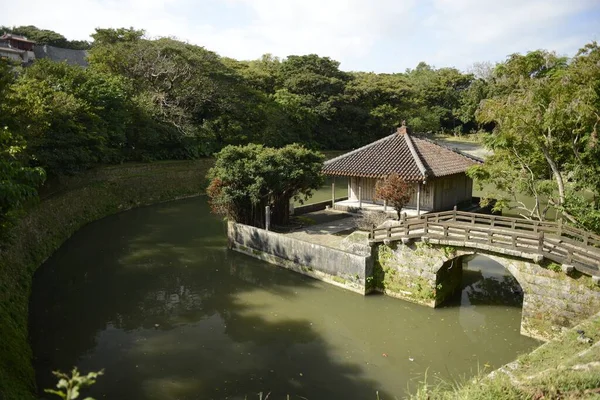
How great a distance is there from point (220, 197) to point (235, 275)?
385cm

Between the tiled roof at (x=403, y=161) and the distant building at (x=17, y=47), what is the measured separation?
51.1m

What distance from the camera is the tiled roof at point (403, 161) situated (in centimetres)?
2266

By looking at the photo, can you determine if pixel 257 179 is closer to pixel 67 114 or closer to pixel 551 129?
pixel 551 129

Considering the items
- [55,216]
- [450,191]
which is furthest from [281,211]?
[55,216]

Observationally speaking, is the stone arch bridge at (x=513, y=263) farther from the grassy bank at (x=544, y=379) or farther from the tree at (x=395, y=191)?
the tree at (x=395, y=191)

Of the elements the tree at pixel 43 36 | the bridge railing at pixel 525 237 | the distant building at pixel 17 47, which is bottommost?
the bridge railing at pixel 525 237

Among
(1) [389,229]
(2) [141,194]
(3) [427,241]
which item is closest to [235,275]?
(1) [389,229]

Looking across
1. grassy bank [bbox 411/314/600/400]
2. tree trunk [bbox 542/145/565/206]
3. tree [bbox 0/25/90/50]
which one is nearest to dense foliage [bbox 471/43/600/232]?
tree trunk [bbox 542/145/565/206]

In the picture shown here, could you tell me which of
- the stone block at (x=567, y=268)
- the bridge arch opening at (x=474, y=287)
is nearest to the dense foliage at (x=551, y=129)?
the bridge arch opening at (x=474, y=287)

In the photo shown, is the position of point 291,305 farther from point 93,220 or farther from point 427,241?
point 93,220

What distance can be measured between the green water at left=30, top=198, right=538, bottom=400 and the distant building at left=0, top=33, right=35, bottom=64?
48.4 meters

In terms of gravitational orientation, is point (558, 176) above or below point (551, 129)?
below

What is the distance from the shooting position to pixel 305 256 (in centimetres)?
1870

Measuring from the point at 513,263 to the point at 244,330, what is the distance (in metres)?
8.46
